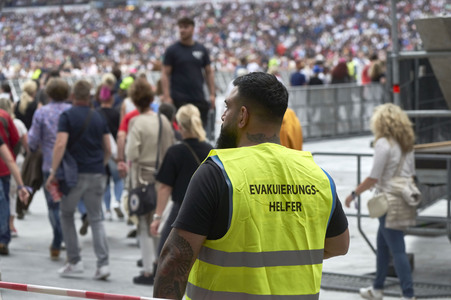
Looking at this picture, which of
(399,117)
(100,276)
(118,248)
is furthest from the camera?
(118,248)

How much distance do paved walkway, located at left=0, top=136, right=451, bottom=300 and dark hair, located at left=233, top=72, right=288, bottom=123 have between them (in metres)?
4.29

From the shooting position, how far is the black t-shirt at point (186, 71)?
930 centimetres

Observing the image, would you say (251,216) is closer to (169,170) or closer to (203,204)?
(203,204)

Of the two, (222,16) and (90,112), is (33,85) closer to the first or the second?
(90,112)

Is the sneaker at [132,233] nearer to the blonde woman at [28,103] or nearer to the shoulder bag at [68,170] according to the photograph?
the shoulder bag at [68,170]

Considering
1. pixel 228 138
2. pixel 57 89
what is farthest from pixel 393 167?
pixel 228 138

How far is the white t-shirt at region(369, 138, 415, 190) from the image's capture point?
6.64 m

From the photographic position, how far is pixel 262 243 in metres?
2.80

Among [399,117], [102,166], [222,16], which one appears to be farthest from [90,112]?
[222,16]

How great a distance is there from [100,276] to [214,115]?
26.3ft

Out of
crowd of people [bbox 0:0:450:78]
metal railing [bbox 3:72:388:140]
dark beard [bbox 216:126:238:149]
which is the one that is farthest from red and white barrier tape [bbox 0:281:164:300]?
crowd of people [bbox 0:0:450:78]

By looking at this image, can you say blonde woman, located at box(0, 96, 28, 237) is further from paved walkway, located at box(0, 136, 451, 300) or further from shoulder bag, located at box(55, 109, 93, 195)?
shoulder bag, located at box(55, 109, 93, 195)

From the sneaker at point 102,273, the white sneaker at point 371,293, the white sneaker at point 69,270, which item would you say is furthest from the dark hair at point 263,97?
the white sneaker at point 69,270

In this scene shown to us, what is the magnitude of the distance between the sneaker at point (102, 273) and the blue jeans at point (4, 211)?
4.00 ft
